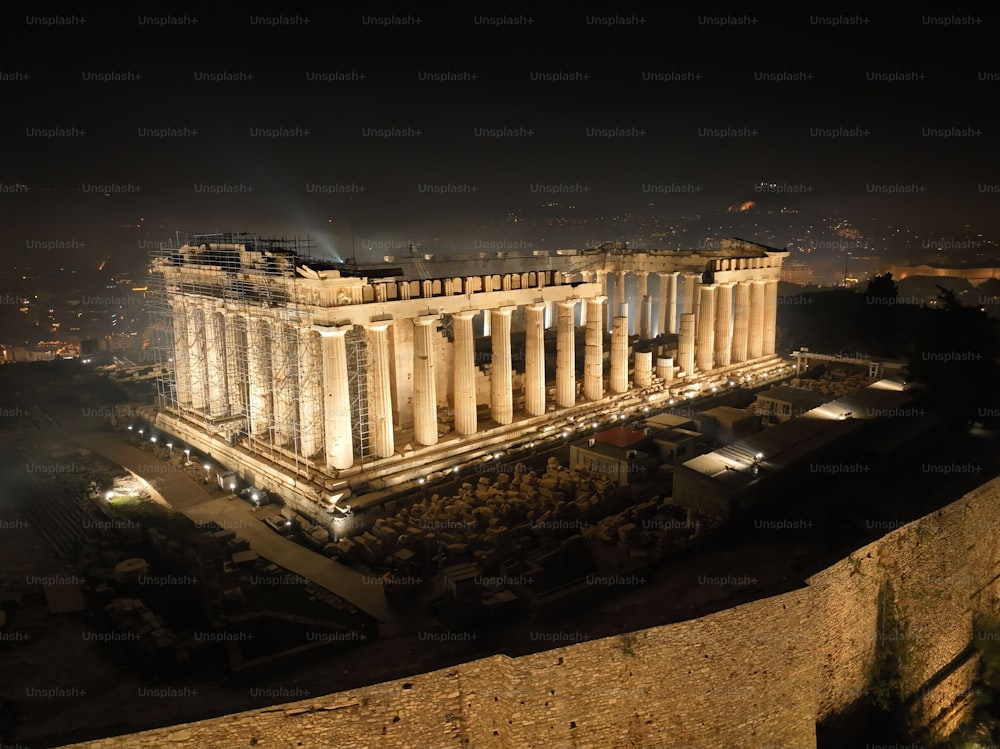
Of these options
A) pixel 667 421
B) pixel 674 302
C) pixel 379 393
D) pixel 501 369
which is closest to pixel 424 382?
pixel 379 393

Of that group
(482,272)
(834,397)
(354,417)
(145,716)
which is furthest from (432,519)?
(834,397)

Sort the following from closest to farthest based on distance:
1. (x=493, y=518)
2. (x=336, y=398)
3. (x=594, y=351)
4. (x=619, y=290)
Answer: (x=493, y=518), (x=336, y=398), (x=594, y=351), (x=619, y=290)

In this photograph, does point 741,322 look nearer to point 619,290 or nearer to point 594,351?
point 619,290

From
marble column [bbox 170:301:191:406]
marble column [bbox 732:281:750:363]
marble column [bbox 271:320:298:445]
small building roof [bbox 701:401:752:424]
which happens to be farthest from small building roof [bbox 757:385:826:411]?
marble column [bbox 170:301:191:406]

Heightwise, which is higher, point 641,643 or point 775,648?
point 641,643

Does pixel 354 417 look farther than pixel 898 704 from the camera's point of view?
Yes

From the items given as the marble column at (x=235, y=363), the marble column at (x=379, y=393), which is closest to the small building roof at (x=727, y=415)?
the marble column at (x=379, y=393)

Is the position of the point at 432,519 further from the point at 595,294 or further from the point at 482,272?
the point at 482,272
